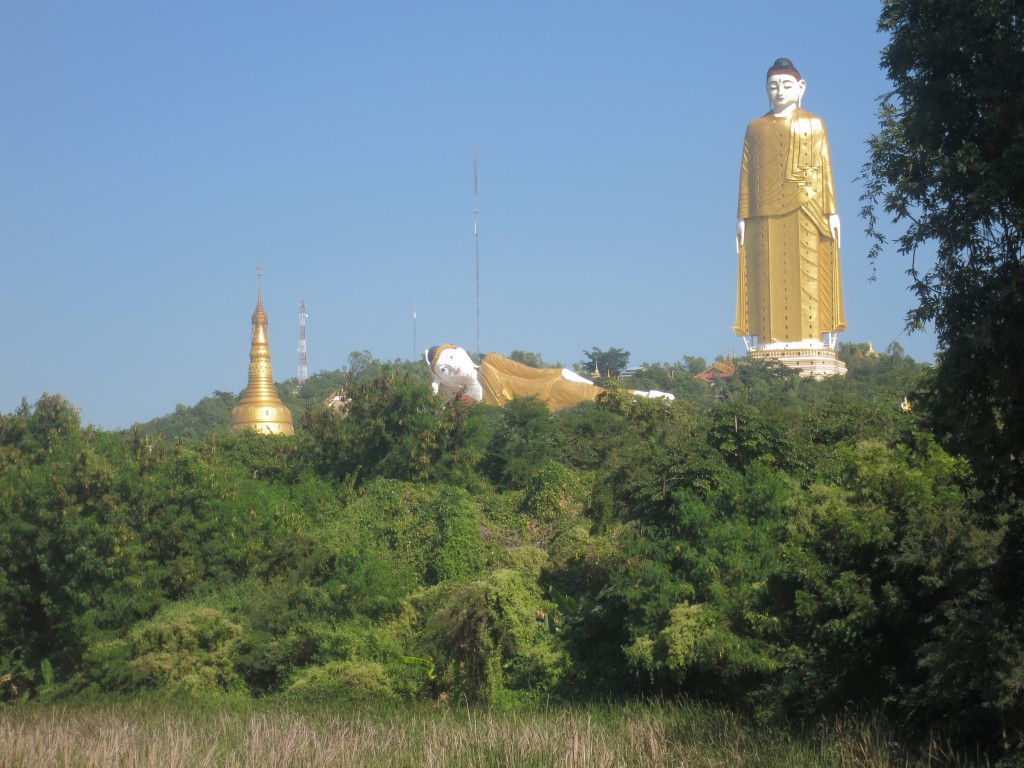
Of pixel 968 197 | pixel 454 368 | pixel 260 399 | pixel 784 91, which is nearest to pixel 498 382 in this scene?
pixel 454 368

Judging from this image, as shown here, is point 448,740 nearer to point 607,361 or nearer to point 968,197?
point 968,197

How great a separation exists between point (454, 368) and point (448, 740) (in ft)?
90.7

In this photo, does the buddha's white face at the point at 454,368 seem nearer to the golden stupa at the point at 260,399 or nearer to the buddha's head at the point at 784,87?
the golden stupa at the point at 260,399

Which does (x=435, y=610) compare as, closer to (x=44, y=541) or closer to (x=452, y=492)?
(x=452, y=492)

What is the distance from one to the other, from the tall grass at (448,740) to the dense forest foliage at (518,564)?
0.71 m

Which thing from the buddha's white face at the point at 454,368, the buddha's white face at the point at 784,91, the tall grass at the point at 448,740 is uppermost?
the buddha's white face at the point at 784,91

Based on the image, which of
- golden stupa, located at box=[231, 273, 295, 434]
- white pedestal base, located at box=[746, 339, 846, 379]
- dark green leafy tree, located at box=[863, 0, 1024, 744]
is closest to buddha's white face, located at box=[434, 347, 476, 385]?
golden stupa, located at box=[231, 273, 295, 434]

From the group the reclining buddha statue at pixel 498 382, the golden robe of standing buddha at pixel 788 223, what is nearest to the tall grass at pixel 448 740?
the reclining buddha statue at pixel 498 382

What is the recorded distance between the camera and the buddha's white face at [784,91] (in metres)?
43.9

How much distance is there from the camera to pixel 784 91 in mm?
44000

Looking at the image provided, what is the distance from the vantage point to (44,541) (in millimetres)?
20344

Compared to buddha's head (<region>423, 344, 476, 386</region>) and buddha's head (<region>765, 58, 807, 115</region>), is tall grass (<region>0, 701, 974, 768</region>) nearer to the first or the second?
buddha's head (<region>423, 344, 476, 386</region>)

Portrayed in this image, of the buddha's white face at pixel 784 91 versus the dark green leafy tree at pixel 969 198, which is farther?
the buddha's white face at pixel 784 91

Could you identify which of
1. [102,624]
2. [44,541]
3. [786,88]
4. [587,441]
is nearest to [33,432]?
[44,541]
